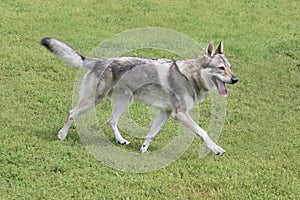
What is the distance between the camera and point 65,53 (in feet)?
25.6

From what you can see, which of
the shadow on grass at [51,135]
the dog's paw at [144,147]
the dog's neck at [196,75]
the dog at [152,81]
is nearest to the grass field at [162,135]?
the shadow on grass at [51,135]

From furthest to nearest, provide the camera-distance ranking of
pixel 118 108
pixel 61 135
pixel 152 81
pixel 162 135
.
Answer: pixel 162 135 < pixel 118 108 < pixel 61 135 < pixel 152 81

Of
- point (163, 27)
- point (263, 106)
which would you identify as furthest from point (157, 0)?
point (263, 106)

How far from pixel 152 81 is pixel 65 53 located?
123 cm

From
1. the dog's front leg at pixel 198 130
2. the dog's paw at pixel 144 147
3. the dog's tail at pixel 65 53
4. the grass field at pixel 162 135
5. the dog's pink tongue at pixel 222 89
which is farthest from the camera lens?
the dog's paw at pixel 144 147

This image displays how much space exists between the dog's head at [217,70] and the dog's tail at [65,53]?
1.54m

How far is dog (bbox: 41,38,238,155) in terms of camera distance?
24.7 feet

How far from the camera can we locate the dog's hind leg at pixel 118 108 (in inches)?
316

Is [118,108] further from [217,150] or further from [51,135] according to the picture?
[217,150]

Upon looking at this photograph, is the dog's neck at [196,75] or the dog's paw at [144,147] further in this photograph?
the dog's paw at [144,147]

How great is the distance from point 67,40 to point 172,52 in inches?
93.4

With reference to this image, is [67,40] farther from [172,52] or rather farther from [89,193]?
[89,193]

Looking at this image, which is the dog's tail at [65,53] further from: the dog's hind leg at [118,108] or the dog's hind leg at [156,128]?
the dog's hind leg at [156,128]

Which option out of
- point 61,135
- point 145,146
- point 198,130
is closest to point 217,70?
point 198,130
